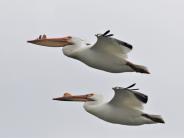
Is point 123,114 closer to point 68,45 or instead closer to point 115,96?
point 115,96

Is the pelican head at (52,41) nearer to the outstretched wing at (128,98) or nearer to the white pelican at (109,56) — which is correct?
the white pelican at (109,56)

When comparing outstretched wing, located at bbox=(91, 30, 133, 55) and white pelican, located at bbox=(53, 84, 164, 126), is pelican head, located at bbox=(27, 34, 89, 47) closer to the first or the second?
outstretched wing, located at bbox=(91, 30, 133, 55)

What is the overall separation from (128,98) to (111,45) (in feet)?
5.43

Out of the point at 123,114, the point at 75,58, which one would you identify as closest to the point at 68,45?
the point at 75,58

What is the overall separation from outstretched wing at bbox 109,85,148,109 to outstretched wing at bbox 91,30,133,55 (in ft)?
4.72

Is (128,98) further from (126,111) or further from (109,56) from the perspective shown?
(109,56)

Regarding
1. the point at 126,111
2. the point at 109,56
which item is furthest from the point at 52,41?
the point at 126,111

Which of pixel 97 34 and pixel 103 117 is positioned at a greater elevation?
pixel 97 34

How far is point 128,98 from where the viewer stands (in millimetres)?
38250

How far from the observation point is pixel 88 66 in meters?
39.2

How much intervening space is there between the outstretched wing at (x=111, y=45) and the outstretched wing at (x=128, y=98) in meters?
1.44

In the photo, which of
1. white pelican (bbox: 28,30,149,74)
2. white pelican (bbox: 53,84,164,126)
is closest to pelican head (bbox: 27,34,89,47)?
white pelican (bbox: 28,30,149,74)

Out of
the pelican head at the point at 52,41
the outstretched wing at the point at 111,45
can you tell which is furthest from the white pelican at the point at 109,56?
the pelican head at the point at 52,41

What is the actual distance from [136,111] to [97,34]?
2.55 meters
